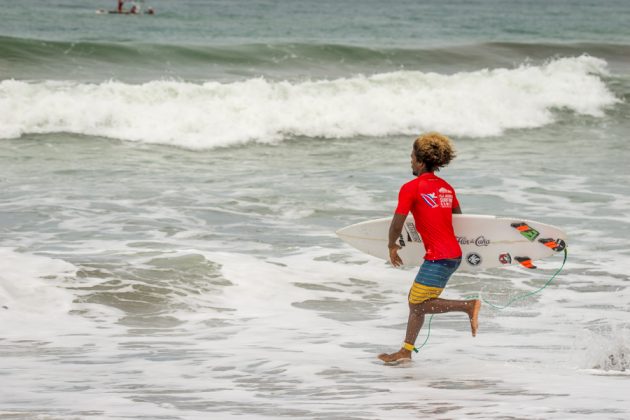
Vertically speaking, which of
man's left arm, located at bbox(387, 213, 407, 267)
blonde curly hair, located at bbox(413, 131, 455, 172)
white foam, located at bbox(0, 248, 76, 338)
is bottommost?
white foam, located at bbox(0, 248, 76, 338)

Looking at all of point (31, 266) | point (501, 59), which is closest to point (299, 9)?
point (501, 59)

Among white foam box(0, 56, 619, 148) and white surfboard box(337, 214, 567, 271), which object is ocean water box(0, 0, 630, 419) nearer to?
white foam box(0, 56, 619, 148)

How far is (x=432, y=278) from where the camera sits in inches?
236

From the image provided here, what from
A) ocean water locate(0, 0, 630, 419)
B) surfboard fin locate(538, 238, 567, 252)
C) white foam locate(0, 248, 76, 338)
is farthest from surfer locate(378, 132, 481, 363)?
white foam locate(0, 248, 76, 338)

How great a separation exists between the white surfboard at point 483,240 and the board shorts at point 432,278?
0.44 meters

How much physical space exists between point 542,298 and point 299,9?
53438mm

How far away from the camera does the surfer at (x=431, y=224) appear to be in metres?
5.90

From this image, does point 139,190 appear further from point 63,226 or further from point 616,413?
point 616,413

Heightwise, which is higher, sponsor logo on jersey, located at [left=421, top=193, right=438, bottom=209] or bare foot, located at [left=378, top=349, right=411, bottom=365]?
sponsor logo on jersey, located at [left=421, top=193, right=438, bottom=209]

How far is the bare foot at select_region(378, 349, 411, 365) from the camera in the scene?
609cm

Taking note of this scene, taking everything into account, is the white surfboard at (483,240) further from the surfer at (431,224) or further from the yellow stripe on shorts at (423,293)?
the yellow stripe on shorts at (423,293)

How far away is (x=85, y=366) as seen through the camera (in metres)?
6.03

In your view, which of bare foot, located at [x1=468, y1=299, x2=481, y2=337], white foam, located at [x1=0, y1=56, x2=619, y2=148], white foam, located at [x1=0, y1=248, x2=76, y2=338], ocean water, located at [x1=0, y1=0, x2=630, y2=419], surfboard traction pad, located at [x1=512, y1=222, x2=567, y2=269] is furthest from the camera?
white foam, located at [x1=0, y1=56, x2=619, y2=148]

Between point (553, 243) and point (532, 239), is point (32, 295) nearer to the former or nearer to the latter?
point (532, 239)
